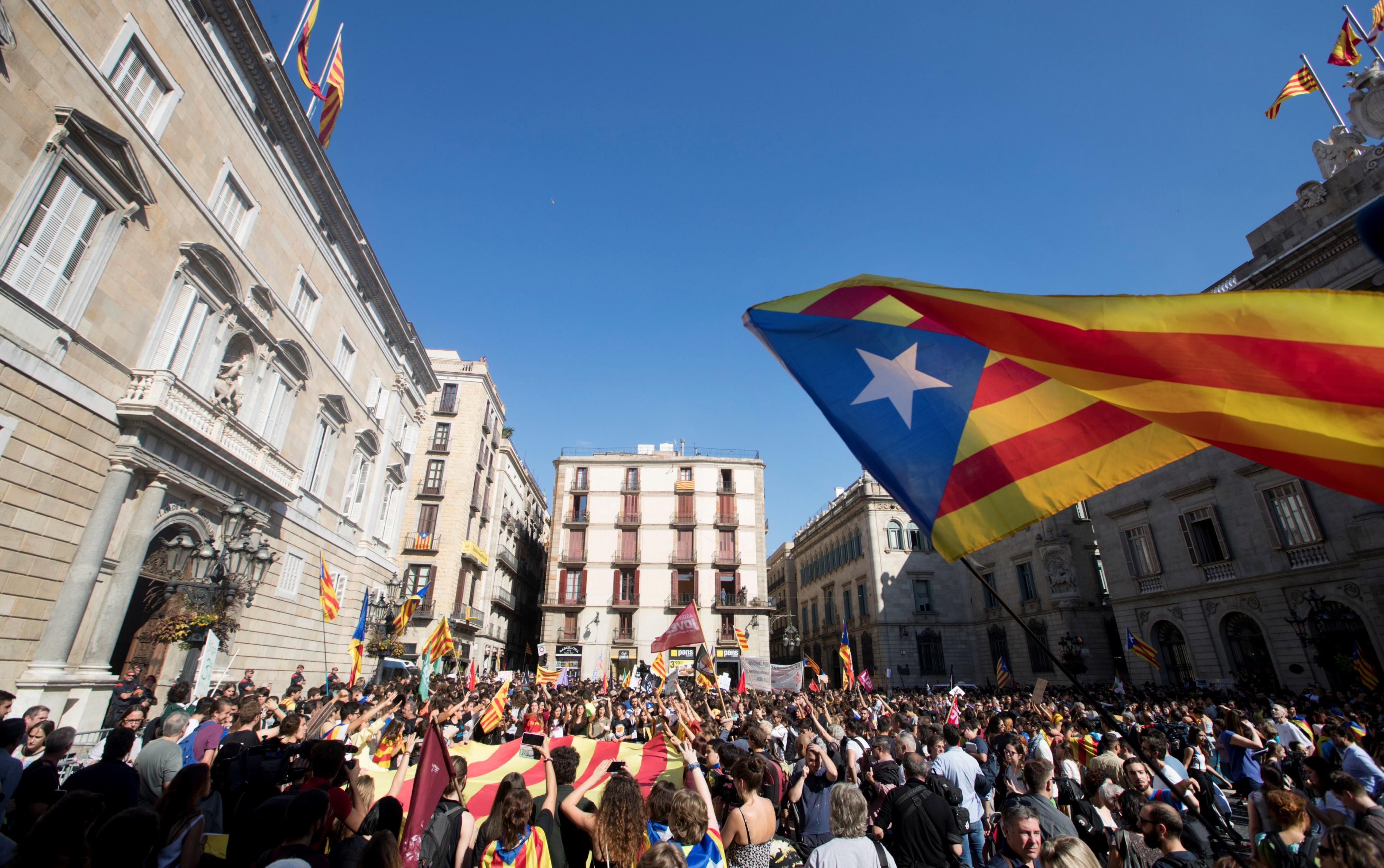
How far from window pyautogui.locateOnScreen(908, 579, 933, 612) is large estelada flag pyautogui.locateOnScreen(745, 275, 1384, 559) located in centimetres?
3772

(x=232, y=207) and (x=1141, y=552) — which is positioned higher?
(x=232, y=207)

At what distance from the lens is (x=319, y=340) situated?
62.5 ft

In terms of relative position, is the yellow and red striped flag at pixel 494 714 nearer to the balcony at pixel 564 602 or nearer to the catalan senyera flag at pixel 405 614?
the catalan senyera flag at pixel 405 614

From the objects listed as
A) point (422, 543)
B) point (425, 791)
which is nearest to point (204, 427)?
point (425, 791)

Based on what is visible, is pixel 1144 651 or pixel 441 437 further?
pixel 441 437

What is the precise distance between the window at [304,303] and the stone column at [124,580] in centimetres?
699

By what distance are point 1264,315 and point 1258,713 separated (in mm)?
14448

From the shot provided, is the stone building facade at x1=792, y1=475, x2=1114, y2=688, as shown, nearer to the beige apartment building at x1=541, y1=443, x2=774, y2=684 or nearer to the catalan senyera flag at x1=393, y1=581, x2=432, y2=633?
the beige apartment building at x1=541, y1=443, x2=774, y2=684

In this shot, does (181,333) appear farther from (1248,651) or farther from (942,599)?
(942,599)

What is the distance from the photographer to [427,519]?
104ft

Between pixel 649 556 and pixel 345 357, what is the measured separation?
2413 cm

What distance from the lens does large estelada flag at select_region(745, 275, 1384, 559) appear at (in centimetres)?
287

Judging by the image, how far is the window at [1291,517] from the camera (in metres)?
19.0

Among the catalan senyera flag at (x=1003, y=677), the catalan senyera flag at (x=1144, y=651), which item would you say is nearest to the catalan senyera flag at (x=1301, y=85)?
the catalan senyera flag at (x=1144, y=651)
